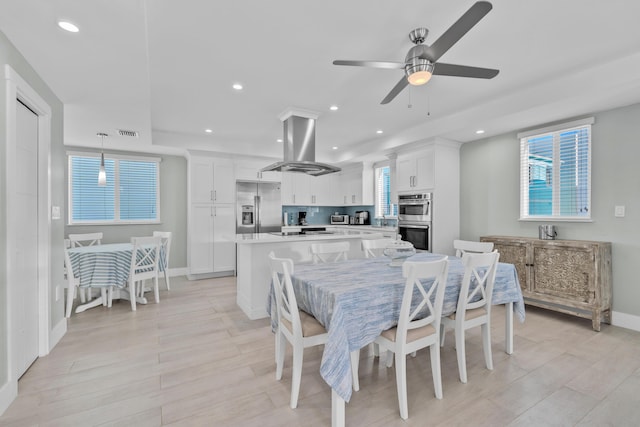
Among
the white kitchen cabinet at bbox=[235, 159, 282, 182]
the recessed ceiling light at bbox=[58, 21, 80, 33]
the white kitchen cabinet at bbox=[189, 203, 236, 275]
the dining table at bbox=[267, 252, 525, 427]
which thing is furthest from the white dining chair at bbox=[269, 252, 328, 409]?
the white kitchen cabinet at bbox=[235, 159, 282, 182]

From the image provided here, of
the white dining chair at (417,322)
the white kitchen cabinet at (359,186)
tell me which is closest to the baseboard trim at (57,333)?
the white dining chair at (417,322)

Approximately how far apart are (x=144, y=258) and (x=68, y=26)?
9.68ft

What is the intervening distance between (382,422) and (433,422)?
30cm

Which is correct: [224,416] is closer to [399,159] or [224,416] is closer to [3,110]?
[3,110]

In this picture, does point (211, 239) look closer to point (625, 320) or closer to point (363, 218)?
point (363, 218)

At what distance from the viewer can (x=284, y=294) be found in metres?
2.19

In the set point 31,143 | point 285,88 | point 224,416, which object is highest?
point 285,88

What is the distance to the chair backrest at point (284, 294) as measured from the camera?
6.30 ft

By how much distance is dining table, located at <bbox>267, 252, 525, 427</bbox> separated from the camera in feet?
5.47

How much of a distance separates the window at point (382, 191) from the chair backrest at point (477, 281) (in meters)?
4.11

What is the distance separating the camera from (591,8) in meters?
2.03

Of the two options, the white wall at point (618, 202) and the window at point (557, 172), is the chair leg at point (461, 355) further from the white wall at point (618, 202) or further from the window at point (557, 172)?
the window at point (557, 172)

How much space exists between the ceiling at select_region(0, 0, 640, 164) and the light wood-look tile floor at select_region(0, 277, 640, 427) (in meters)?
2.42

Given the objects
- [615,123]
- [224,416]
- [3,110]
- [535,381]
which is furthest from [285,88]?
[615,123]
